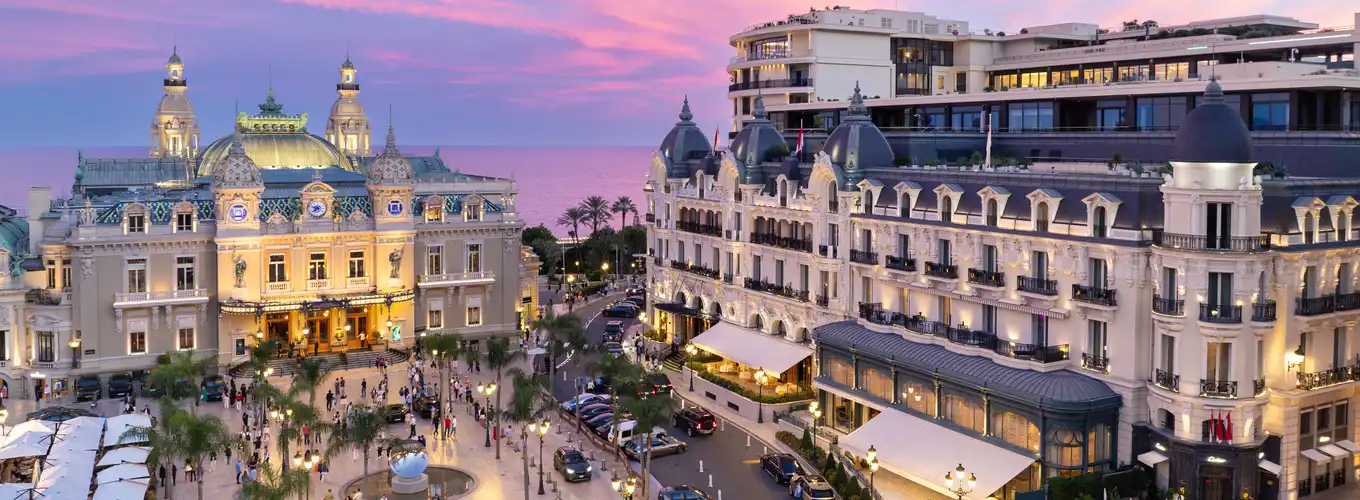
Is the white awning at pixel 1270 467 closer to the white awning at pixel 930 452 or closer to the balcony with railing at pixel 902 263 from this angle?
the white awning at pixel 930 452

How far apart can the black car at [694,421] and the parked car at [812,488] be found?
9.91 metres

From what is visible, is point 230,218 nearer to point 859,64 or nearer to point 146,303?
point 146,303

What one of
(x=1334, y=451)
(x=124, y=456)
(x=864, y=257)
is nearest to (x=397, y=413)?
(x=124, y=456)

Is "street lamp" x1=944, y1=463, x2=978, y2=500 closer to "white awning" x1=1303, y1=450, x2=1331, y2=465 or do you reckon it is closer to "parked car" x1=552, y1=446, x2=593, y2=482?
"white awning" x1=1303, y1=450, x2=1331, y2=465

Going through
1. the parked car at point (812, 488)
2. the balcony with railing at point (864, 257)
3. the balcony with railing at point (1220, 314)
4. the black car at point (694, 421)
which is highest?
the balcony with railing at point (864, 257)

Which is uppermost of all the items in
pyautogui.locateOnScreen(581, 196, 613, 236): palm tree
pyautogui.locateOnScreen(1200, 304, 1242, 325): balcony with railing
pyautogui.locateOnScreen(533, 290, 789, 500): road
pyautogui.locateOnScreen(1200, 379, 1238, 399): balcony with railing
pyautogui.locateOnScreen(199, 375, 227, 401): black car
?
pyautogui.locateOnScreen(581, 196, 613, 236): palm tree

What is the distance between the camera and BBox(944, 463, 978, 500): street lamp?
44.3m

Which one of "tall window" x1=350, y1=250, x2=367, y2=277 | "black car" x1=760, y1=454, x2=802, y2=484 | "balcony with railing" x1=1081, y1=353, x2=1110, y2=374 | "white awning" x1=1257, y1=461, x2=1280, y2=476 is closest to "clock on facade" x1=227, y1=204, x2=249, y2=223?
"tall window" x1=350, y1=250, x2=367, y2=277

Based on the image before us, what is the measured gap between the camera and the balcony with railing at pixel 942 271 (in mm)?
55122

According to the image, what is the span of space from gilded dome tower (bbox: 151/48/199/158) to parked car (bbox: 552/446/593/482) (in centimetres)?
5692

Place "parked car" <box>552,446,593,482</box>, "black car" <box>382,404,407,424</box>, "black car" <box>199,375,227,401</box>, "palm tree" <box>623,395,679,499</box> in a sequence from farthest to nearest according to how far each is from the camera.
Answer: "black car" <box>199,375,227,401</box>, "black car" <box>382,404,407,424</box>, "parked car" <box>552,446,593,482</box>, "palm tree" <box>623,395,679,499</box>

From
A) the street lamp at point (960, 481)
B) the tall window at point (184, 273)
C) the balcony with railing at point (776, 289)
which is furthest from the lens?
the tall window at point (184, 273)

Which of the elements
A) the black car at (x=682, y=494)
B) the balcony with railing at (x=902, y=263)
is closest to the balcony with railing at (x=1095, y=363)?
the balcony with railing at (x=902, y=263)

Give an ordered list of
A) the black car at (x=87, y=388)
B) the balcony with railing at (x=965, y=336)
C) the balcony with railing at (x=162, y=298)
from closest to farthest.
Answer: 1. the balcony with railing at (x=965, y=336)
2. the black car at (x=87, y=388)
3. the balcony with railing at (x=162, y=298)
